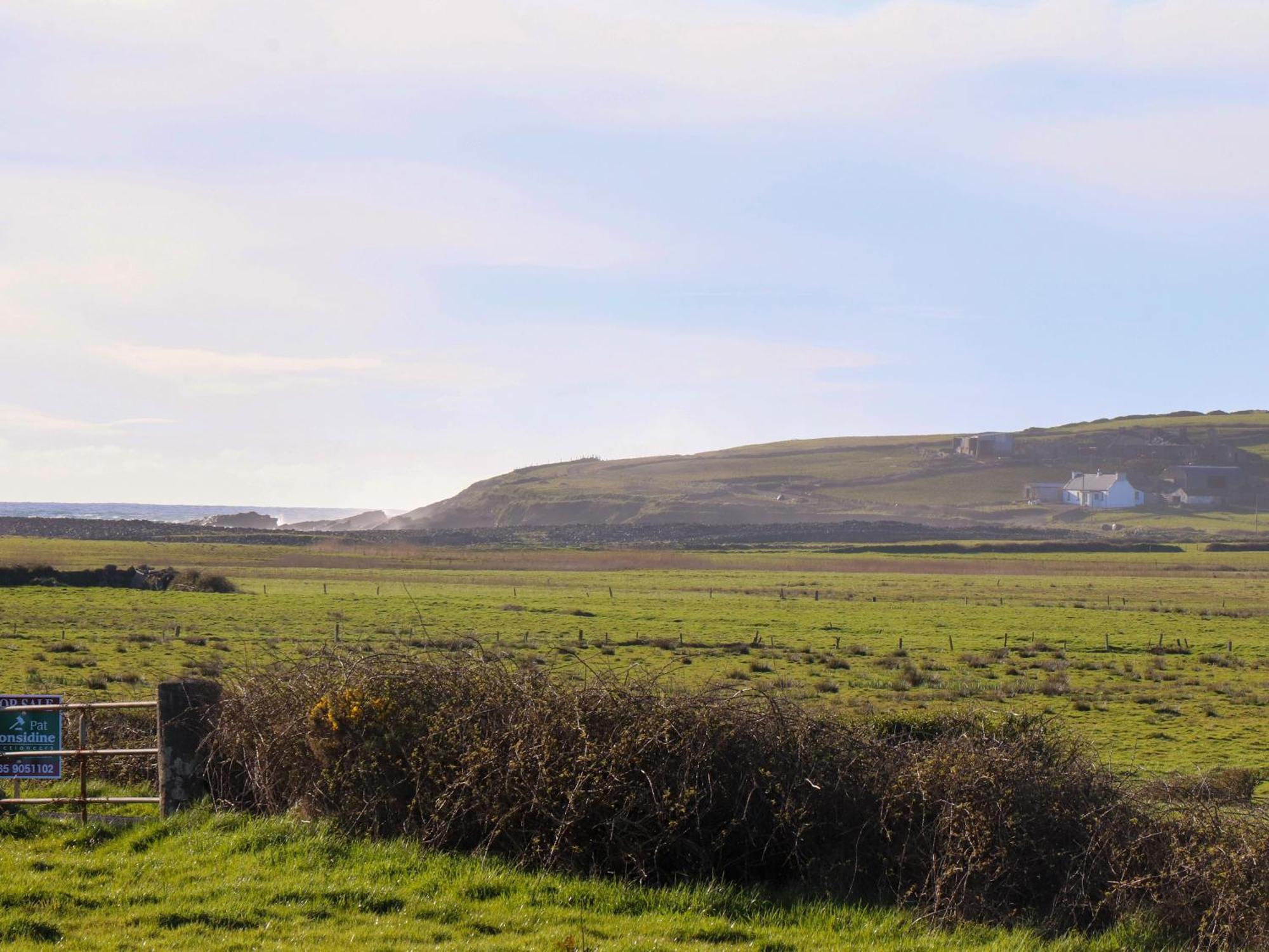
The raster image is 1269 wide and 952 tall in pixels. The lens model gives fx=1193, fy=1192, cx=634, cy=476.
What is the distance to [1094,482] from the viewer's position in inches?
7372

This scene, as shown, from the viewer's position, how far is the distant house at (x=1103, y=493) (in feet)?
602

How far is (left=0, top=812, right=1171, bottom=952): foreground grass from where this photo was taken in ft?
25.2

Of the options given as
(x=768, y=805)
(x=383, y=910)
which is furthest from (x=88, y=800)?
(x=768, y=805)

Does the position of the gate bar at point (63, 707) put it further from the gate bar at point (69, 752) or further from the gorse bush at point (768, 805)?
the gorse bush at point (768, 805)

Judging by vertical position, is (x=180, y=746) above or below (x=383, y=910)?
above

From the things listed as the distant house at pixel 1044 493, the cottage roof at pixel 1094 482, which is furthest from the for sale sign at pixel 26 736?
the distant house at pixel 1044 493

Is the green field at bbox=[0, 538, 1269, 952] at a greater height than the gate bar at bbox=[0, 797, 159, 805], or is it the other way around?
the gate bar at bbox=[0, 797, 159, 805]

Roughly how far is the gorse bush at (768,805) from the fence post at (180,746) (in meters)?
1.23

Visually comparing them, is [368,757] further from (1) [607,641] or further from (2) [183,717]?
(1) [607,641]

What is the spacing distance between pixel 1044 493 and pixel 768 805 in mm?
196099

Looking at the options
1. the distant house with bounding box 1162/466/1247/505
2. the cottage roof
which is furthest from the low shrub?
the distant house with bounding box 1162/466/1247/505

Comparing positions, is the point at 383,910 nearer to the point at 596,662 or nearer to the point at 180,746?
the point at 180,746

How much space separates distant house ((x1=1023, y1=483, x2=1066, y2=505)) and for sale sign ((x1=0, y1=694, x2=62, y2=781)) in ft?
631

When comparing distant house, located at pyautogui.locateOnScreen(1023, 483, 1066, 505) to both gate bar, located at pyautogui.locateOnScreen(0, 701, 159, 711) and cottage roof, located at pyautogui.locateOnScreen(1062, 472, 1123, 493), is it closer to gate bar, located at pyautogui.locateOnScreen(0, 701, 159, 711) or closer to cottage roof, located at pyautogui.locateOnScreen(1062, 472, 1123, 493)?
cottage roof, located at pyautogui.locateOnScreen(1062, 472, 1123, 493)
